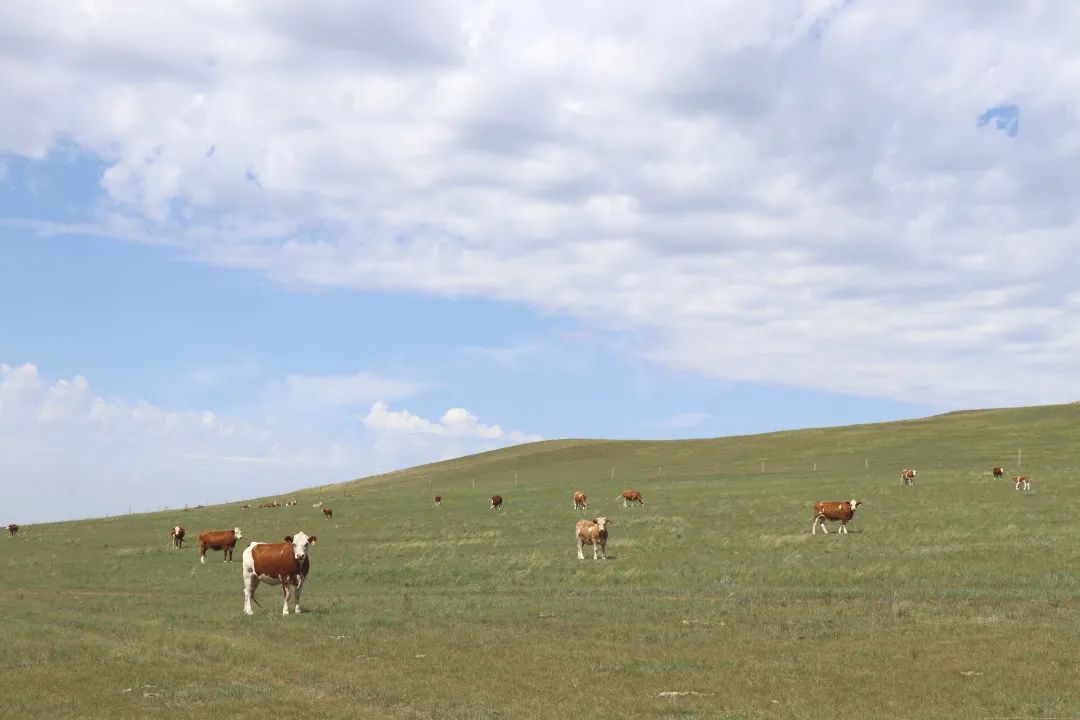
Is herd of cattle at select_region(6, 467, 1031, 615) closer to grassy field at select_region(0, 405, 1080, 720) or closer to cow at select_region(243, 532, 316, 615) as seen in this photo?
cow at select_region(243, 532, 316, 615)

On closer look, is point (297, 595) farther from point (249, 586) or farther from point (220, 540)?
point (220, 540)

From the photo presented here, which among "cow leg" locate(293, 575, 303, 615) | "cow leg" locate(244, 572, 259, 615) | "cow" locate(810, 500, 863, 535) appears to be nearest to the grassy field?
"cow leg" locate(293, 575, 303, 615)

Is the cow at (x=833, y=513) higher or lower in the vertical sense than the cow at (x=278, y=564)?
lower

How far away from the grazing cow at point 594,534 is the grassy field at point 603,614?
940mm

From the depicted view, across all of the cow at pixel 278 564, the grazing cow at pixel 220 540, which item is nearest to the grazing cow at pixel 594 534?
the cow at pixel 278 564

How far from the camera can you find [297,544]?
27859mm

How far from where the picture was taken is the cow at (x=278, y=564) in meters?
27.8

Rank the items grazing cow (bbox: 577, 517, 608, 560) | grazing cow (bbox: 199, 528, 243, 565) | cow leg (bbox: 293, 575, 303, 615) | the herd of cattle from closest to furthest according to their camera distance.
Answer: cow leg (bbox: 293, 575, 303, 615) → the herd of cattle → grazing cow (bbox: 577, 517, 608, 560) → grazing cow (bbox: 199, 528, 243, 565)

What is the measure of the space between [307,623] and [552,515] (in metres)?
32.5

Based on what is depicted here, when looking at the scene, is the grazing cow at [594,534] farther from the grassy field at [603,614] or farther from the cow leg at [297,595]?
the cow leg at [297,595]

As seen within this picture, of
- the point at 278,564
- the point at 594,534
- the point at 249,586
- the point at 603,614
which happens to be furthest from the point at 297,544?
the point at 594,534

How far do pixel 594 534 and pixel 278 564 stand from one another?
15.6 m

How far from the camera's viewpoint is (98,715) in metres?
14.8

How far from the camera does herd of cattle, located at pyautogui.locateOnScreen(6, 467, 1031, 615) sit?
91.5ft
